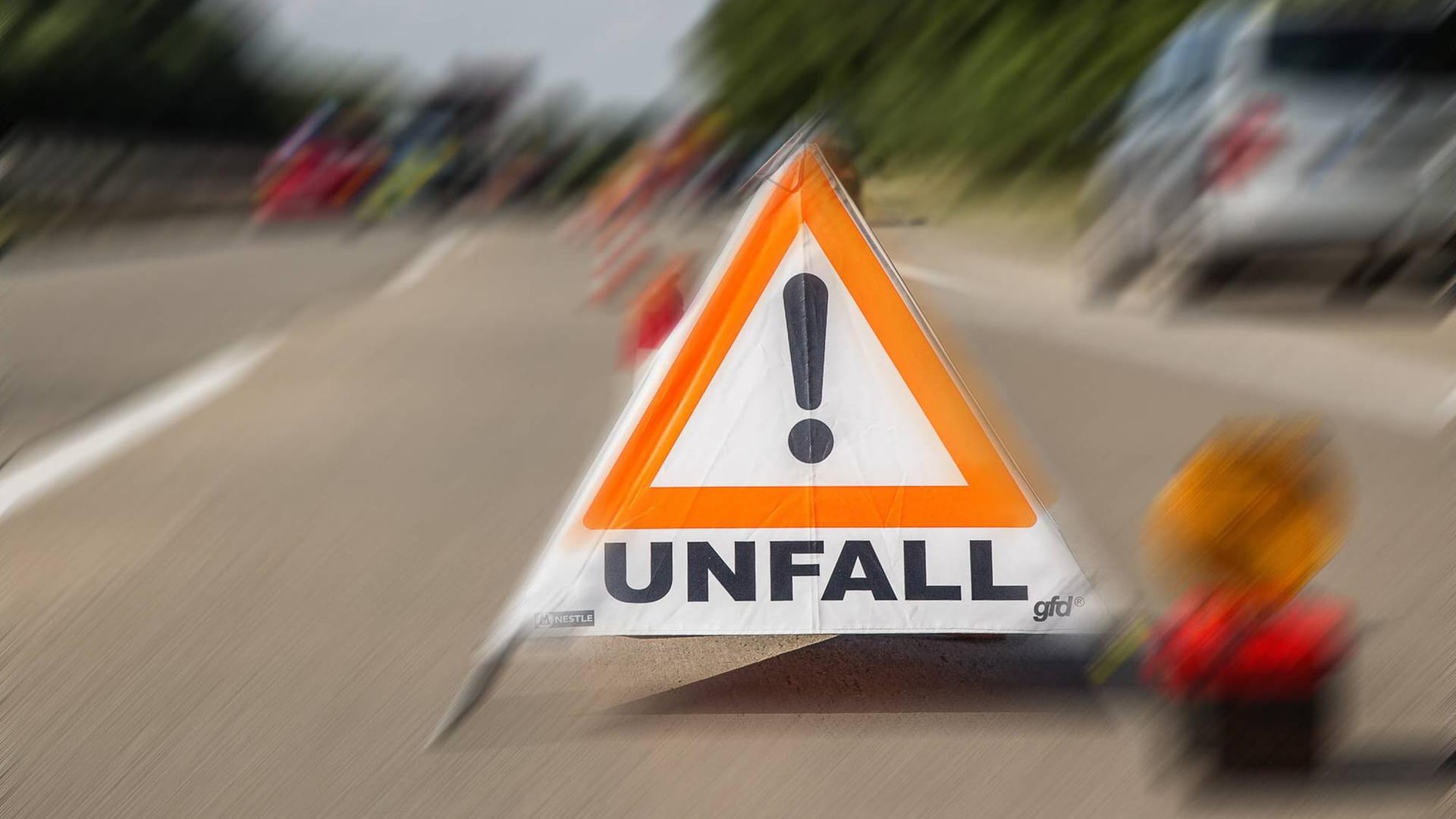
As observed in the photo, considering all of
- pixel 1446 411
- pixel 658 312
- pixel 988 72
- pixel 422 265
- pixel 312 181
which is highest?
pixel 312 181

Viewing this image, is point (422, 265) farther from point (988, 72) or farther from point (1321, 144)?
point (988, 72)

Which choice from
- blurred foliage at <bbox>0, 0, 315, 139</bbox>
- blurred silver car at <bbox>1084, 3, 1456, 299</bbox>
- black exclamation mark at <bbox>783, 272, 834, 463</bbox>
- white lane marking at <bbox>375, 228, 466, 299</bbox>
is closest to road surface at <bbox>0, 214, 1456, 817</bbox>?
black exclamation mark at <bbox>783, 272, 834, 463</bbox>

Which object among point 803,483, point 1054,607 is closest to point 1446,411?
point 1054,607

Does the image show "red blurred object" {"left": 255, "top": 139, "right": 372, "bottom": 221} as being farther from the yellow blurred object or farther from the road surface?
the yellow blurred object

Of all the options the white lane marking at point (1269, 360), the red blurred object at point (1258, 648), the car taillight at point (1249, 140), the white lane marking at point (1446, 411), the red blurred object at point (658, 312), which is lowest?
the red blurred object at point (1258, 648)

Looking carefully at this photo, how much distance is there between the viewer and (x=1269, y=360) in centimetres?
1175

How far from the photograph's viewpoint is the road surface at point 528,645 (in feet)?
14.6

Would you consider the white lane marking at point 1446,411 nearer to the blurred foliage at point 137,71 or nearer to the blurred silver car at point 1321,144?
the blurred silver car at point 1321,144

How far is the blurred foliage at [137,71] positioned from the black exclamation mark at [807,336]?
4279 cm

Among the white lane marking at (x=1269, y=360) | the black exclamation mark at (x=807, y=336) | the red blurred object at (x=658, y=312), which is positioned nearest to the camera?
the black exclamation mark at (x=807, y=336)

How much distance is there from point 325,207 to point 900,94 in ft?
50.1

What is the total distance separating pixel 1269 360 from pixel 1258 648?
7.82m

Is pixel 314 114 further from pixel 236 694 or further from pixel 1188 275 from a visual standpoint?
pixel 236 694

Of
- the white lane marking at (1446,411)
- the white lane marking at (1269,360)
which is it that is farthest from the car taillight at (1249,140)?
the white lane marking at (1446,411)
